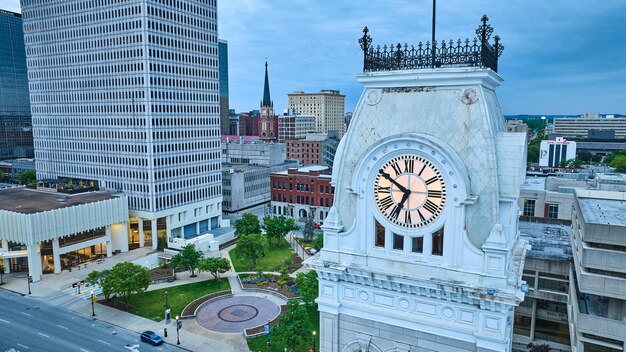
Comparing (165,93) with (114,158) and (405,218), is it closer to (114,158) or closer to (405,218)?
(114,158)

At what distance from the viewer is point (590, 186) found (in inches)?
2847

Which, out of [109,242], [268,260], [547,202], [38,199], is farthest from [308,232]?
[38,199]

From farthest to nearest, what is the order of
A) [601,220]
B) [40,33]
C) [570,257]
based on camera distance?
[40,33], [570,257], [601,220]

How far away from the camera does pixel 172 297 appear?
60.2 m

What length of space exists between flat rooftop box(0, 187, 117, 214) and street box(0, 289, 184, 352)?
64.1ft

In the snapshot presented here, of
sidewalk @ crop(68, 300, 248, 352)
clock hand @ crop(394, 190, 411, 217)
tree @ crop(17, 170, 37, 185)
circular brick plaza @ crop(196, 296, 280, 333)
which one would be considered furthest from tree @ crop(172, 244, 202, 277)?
tree @ crop(17, 170, 37, 185)

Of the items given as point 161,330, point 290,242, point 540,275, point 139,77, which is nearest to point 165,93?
point 139,77

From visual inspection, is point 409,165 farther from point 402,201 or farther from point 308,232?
point 308,232

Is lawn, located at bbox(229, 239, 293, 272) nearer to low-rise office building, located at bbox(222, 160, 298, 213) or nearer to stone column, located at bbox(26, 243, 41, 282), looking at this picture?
stone column, located at bbox(26, 243, 41, 282)

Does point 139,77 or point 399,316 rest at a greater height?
point 139,77

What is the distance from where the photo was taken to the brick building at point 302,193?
105188 millimetres

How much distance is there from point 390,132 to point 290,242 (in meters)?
72.7

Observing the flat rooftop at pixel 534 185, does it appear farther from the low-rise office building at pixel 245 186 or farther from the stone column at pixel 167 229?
the low-rise office building at pixel 245 186

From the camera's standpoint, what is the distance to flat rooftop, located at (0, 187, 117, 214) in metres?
71.3
